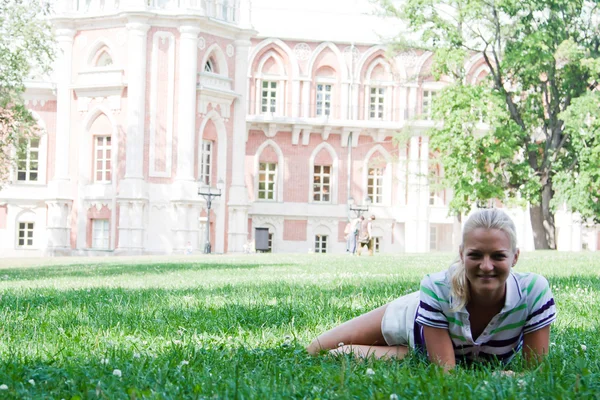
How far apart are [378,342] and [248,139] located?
163ft

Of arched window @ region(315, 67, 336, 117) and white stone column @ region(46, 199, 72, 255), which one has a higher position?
arched window @ region(315, 67, 336, 117)

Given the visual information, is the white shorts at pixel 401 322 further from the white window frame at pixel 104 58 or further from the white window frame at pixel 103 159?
the white window frame at pixel 104 58

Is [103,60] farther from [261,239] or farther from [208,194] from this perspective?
[261,239]

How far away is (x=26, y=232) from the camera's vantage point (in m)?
49.6

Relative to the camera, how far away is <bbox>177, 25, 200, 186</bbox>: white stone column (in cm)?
4247

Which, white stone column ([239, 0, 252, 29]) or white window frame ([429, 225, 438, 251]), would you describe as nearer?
white stone column ([239, 0, 252, 29])

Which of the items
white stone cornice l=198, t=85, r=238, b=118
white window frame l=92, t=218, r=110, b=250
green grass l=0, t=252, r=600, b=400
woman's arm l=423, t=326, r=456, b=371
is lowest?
white window frame l=92, t=218, r=110, b=250

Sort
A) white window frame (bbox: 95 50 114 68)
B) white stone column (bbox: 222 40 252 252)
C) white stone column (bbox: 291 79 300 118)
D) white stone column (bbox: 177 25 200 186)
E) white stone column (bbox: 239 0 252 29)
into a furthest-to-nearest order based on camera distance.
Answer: white stone column (bbox: 291 79 300 118) → white stone column (bbox: 239 0 252 29) → white stone column (bbox: 222 40 252 252) → white window frame (bbox: 95 50 114 68) → white stone column (bbox: 177 25 200 186)

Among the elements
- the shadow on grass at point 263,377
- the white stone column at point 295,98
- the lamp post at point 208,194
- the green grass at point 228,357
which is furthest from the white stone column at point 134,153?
the shadow on grass at point 263,377

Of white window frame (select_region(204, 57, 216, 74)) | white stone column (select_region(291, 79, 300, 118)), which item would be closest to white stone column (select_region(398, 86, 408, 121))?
white stone column (select_region(291, 79, 300, 118))

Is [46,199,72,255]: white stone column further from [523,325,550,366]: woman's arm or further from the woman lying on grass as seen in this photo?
[523,325,550,366]: woman's arm

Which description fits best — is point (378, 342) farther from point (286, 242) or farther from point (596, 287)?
point (286, 242)

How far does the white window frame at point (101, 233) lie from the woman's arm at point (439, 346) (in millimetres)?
39687

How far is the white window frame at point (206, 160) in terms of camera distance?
44375 millimetres
